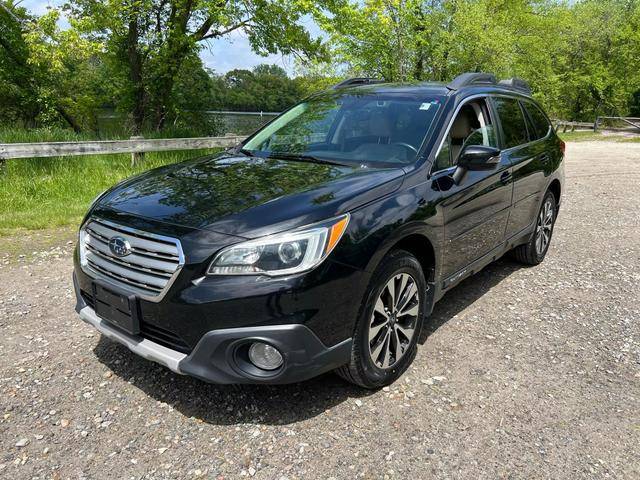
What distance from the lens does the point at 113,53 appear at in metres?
17.3

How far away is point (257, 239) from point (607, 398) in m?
2.36

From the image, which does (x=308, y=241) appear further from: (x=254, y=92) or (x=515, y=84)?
(x=254, y=92)

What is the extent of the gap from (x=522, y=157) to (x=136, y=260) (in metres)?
3.43

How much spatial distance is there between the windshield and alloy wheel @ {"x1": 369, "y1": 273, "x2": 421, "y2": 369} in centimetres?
83

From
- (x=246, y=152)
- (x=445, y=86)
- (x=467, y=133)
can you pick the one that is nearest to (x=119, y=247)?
(x=246, y=152)

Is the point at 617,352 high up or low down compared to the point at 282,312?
down

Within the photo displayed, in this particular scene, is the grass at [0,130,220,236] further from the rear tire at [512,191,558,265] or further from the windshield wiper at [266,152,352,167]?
the rear tire at [512,191,558,265]

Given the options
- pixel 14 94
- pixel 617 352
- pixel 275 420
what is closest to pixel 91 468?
pixel 275 420

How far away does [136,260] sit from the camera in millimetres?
2598

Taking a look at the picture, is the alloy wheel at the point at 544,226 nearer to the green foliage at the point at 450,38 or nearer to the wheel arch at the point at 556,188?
the wheel arch at the point at 556,188

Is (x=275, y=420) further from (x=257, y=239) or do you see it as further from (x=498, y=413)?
(x=498, y=413)

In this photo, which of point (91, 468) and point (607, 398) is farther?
point (607, 398)

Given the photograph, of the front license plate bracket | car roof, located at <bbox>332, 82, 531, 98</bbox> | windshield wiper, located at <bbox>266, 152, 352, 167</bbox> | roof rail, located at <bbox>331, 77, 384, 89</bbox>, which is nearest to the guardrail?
roof rail, located at <bbox>331, 77, 384, 89</bbox>

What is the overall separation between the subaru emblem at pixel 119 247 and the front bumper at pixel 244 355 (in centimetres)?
49
